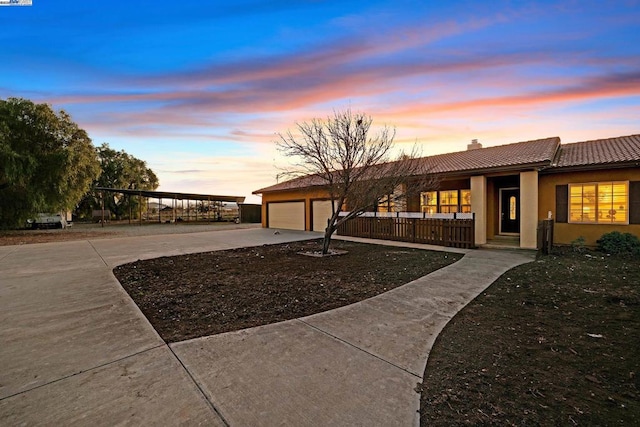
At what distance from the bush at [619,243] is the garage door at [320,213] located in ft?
37.1

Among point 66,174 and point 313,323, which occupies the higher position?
point 66,174

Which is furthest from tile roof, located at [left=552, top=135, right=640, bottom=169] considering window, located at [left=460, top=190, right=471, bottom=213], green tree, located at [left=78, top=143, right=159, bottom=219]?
green tree, located at [left=78, top=143, right=159, bottom=219]

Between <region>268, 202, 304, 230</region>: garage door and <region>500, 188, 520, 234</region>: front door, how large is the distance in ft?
36.0

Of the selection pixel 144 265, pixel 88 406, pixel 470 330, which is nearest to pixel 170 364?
pixel 88 406

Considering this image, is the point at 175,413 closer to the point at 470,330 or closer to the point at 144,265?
the point at 470,330

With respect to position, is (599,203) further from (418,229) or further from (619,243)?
(418,229)

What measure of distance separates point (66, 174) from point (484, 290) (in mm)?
21739

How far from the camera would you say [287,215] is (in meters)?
20.0

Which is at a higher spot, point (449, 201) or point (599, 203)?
point (449, 201)

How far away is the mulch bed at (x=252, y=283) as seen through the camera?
155 inches

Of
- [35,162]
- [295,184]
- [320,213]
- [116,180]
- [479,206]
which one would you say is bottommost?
[320,213]

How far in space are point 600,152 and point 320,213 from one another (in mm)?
12333

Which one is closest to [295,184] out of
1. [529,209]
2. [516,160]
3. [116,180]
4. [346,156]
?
[346,156]

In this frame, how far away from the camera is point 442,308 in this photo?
4266mm
